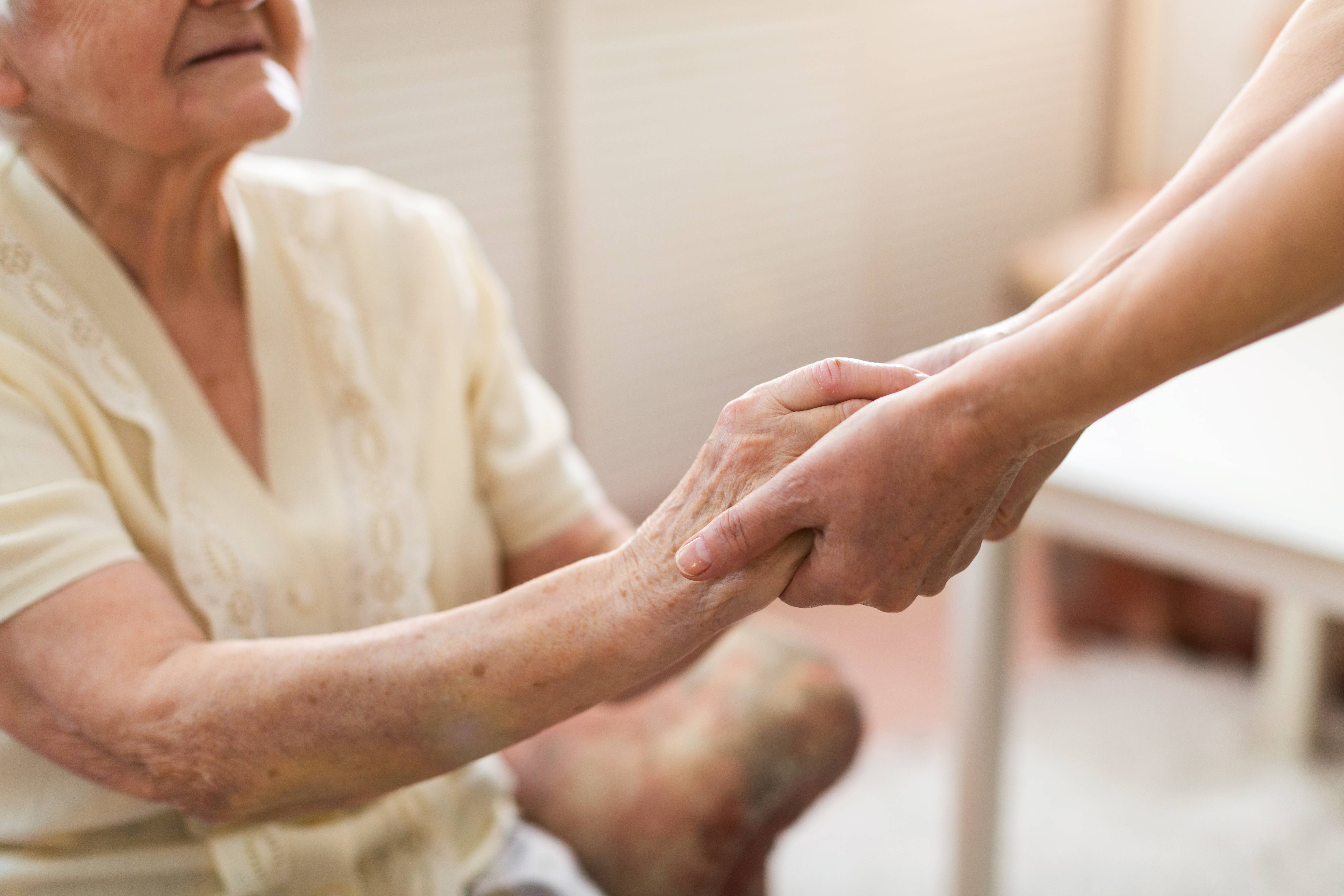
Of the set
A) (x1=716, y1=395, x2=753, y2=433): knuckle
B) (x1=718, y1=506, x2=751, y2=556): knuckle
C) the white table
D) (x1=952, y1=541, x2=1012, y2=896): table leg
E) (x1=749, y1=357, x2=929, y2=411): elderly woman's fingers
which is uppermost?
(x1=749, y1=357, x2=929, y2=411): elderly woman's fingers

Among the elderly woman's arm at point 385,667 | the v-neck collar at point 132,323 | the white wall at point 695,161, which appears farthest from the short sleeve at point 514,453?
the white wall at point 695,161

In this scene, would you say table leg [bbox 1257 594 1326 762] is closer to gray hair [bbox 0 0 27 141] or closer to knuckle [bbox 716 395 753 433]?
knuckle [bbox 716 395 753 433]

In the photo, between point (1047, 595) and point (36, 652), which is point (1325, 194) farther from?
point (1047, 595)

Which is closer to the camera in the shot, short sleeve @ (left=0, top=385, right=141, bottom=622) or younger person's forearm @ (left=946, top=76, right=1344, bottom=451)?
younger person's forearm @ (left=946, top=76, right=1344, bottom=451)

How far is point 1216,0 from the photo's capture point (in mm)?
3127

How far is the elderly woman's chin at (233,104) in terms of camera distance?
0.86m

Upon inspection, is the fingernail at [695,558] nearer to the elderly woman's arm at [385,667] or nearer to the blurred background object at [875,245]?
the elderly woman's arm at [385,667]

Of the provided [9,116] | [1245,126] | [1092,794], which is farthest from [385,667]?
[1092,794]

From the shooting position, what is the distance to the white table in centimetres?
108

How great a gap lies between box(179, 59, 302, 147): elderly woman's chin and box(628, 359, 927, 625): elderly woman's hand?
0.40 m

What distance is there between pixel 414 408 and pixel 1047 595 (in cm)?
165

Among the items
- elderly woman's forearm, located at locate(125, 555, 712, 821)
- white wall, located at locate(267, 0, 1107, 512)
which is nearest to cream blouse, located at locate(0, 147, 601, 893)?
elderly woman's forearm, located at locate(125, 555, 712, 821)

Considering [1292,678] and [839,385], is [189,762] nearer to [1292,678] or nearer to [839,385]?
[839,385]

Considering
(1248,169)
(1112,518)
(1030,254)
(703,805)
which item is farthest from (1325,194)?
(1030,254)
